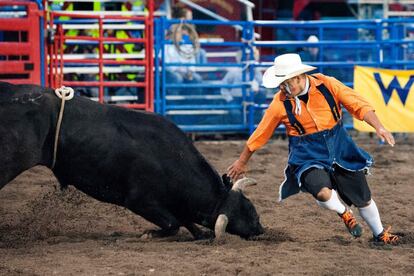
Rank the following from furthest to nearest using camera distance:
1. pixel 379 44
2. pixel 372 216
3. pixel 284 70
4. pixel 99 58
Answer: pixel 379 44 → pixel 99 58 → pixel 372 216 → pixel 284 70

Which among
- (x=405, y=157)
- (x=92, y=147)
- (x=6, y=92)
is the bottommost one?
(x=405, y=157)

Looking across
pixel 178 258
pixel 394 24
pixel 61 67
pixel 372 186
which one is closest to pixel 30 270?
pixel 178 258

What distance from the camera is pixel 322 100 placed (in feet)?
18.5

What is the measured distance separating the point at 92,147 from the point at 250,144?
1055mm

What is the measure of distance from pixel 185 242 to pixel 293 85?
132cm

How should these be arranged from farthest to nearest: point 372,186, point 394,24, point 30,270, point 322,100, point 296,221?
point 394,24
point 372,186
point 296,221
point 322,100
point 30,270

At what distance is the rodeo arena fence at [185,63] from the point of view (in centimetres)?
1097

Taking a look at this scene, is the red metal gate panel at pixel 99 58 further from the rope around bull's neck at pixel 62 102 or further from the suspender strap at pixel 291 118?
the suspender strap at pixel 291 118

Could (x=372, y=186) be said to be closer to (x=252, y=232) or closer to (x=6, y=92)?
(x=252, y=232)

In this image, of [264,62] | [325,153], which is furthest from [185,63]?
[325,153]

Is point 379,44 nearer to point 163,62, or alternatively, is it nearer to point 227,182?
point 163,62

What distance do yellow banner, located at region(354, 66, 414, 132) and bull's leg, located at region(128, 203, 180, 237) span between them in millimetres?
5787

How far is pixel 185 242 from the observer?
591 cm

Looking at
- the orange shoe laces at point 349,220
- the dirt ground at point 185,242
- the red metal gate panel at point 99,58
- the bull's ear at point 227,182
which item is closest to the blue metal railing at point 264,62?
the red metal gate panel at point 99,58
